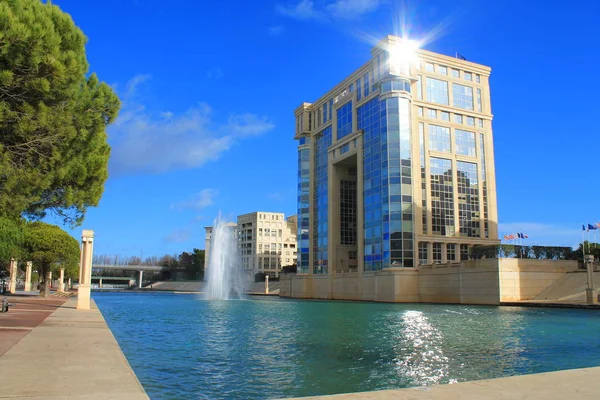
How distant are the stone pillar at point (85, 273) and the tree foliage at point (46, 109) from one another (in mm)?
12567

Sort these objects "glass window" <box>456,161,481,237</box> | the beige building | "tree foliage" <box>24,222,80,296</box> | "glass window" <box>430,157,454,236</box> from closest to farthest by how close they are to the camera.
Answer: "tree foliage" <box>24,222,80,296</box>
"glass window" <box>430,157,454,236</box>
"glass window" <box>456,161,481,237</box>
the beige building

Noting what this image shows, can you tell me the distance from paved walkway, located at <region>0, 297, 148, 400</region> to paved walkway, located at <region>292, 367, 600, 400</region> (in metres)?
3.59

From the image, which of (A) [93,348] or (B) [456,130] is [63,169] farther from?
(B) [456,130]

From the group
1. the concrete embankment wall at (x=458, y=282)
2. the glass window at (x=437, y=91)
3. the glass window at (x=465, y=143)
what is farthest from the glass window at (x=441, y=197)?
the glass window at (x=437, y=91)

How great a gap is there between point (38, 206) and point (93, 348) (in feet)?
28.7

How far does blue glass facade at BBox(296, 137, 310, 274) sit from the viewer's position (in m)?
92.1

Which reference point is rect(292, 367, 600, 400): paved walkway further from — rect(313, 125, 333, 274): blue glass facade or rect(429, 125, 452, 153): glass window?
rect(313, 125, 333, 274): blue glass facade

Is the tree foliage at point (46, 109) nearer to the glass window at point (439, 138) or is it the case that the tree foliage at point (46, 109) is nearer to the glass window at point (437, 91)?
the glass window at point (439, 138)

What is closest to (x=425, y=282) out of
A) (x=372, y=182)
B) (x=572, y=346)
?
(x=372, y=182)

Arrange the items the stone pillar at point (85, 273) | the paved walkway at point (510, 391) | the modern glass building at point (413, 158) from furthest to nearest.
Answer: the modern glass building at point (413, 158) < the stone pillar at point (85, 273) < the paved walkway at point (510, 391)

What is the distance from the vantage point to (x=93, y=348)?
42.9 feet

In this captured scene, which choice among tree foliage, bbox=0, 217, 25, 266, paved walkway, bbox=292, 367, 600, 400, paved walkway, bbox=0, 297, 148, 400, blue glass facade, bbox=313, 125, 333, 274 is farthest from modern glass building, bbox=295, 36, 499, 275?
paved walkway, bbox=292, 367, 600, 400

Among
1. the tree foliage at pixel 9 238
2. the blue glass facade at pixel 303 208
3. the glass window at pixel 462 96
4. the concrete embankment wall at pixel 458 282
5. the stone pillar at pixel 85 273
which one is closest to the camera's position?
the stone pillar at pixel 85 273

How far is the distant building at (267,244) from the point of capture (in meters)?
172
